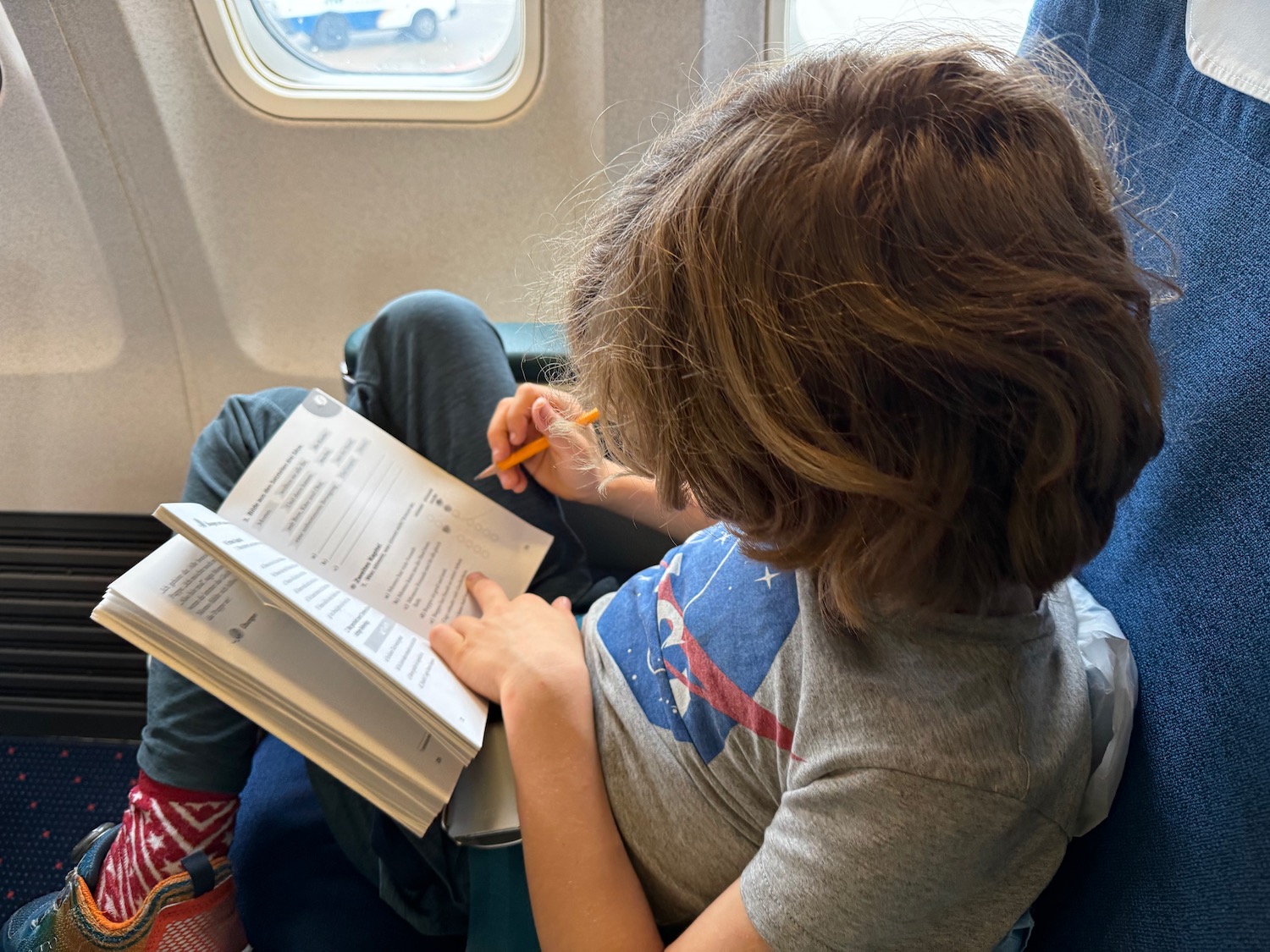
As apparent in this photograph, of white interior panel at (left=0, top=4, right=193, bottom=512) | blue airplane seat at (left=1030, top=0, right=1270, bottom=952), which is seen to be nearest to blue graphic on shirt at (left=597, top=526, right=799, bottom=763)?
blue airplane seat at (left=1030, top=0, right=1270, bottom=952)

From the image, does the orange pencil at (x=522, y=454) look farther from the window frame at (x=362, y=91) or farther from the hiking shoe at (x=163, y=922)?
the window frame at (x=362, y=91)

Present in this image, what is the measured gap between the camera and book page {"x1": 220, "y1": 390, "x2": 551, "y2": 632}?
2.40 ft

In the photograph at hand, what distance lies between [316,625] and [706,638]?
0.27 meters

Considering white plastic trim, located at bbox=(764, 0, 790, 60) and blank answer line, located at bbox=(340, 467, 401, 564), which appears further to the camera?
white plastic trim, located at bbox=(764, 0, 790, 60)

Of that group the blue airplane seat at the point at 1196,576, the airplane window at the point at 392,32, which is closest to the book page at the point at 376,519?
the blue airplane seat at the point at 1196,576

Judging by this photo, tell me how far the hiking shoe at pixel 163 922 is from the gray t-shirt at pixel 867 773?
0.36 meters

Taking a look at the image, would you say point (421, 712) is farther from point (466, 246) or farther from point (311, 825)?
point (466, 246)

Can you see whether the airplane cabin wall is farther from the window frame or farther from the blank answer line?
the blank answer line

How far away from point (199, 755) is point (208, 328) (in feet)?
3.27

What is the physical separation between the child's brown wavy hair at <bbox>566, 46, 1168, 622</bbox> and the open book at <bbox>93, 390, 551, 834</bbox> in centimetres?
28

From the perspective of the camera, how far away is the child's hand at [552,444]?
0.77 meters

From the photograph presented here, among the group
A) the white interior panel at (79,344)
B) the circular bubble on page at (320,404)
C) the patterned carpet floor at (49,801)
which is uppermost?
the circular bubble on page at (320,404)

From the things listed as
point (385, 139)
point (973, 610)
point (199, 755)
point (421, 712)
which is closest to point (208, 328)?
point (385, 139)

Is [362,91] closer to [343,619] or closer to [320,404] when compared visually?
[320,404]
